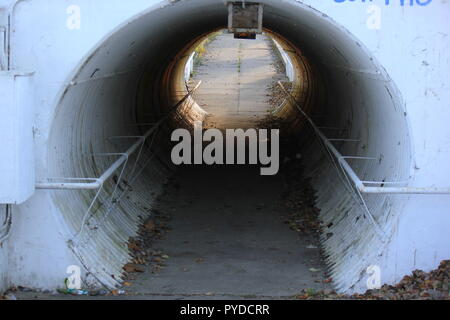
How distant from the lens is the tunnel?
8.92 meters

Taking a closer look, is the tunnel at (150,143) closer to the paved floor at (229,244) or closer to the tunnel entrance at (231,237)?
the tunnel entrance at (231,237)

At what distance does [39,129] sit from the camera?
8602mm

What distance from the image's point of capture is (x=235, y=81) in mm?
31281

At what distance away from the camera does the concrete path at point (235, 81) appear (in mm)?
23961

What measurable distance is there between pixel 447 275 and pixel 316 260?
8.08ft

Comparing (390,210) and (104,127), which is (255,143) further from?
(390,210)

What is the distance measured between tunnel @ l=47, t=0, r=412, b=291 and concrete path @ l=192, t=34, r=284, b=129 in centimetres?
815

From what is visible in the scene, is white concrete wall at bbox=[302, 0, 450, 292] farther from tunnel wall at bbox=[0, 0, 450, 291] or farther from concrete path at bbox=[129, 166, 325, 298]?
concrete path at bbox=[129, 166, 325, 298]

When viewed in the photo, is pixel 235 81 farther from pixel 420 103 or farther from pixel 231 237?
pixel 420 103

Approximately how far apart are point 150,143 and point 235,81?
16.2 metres

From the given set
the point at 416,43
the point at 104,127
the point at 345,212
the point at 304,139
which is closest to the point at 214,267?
the point at 345,212

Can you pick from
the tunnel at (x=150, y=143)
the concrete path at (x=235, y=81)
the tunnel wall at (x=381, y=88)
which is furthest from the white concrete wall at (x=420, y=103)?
the concrete path at (x=235, y=81)

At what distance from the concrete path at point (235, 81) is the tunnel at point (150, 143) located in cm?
815

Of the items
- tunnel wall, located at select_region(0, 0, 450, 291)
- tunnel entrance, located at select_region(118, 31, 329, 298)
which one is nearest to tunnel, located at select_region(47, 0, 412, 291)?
tunnel wall, located at select_region(0, 0, 450, 291)
